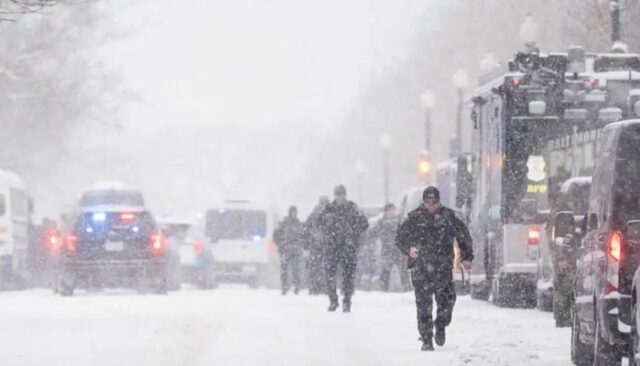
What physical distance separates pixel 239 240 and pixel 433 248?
87.3 feet

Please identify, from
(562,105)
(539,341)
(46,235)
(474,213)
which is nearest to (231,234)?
(46,235)

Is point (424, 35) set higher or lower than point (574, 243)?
higher

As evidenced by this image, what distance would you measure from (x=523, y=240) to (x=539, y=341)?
8.02 m

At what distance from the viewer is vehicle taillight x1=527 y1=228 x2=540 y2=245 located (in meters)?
29.2

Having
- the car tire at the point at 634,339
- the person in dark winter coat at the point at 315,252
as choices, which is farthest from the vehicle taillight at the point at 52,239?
the car tire at the point at 634,339

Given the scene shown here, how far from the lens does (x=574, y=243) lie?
20.8 metres

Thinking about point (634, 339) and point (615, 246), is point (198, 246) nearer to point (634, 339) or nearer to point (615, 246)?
point (615, 246)

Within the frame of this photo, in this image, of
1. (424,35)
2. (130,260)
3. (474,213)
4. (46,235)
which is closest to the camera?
(474,213)

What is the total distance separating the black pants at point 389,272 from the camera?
3841 cm

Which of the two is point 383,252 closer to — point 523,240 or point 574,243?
point 523,240

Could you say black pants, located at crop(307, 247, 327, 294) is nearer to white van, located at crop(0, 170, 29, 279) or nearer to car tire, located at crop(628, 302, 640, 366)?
white van, located at crop(0, 170, 29, 279)

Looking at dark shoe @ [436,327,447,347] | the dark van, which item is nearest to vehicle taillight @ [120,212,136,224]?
dark shoe @ [436,327,447,347]

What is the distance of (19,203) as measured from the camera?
158 ft

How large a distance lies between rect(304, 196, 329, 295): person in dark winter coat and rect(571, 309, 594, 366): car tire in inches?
572
